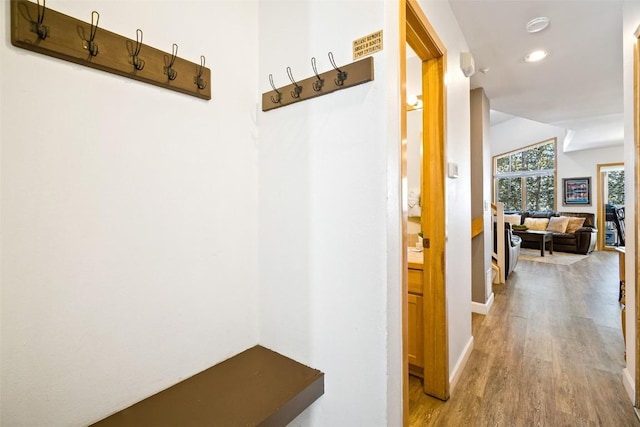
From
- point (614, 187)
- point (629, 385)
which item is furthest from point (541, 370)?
point (614, 187)

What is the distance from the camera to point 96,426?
837 millimetres

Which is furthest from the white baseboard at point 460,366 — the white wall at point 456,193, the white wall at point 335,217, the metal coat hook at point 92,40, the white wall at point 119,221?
the metal coat hook at point 92,40

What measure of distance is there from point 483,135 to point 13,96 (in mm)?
3797

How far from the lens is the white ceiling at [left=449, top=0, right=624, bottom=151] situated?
6.59ft

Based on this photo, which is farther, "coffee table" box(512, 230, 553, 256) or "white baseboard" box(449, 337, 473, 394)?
"coffee table" box(512, 230, 553, 256)

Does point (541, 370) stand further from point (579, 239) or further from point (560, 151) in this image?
point (560, 151)

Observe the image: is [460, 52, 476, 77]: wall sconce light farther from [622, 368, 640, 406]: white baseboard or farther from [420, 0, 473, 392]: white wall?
[622, 368, 640, 406]: white baseboard

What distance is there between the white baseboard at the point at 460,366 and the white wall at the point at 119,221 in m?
1.47

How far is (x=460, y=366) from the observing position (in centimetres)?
204

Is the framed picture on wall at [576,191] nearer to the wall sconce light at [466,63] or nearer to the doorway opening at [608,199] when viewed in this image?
the doorway opening at [608,199]

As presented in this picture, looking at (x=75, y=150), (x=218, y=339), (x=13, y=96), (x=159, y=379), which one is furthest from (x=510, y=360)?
(x=13, y=96)

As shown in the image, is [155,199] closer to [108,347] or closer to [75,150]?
[75,150]

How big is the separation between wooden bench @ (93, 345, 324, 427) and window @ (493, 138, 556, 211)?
10114 mm

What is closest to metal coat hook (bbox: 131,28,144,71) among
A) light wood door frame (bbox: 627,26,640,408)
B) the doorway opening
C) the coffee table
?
light wood door frame (bbox: 627,26,640,408)
